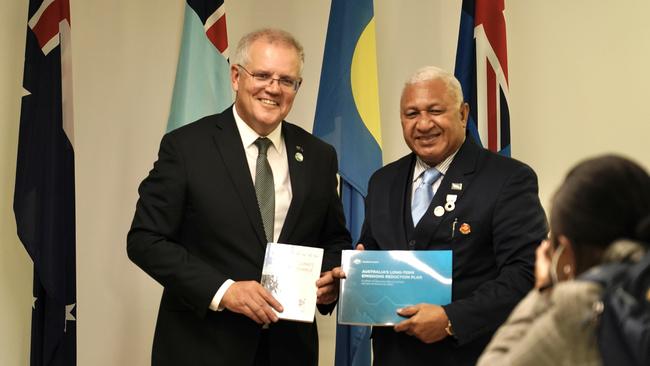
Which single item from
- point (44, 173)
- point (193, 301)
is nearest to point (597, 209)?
point (193, 301)

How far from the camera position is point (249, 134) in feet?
11.0

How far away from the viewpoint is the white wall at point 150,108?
4.79m

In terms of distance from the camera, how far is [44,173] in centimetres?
436

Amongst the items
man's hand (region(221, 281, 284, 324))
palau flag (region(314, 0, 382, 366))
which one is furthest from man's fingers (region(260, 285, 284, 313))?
palau flag (region(314, 0, 382, 366))

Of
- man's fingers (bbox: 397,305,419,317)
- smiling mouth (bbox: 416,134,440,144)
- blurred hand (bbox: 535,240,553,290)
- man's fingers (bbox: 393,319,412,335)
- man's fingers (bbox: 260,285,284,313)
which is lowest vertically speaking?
man's fingers (bbox: 393,319,412,335)

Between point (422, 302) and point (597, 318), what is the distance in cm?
144

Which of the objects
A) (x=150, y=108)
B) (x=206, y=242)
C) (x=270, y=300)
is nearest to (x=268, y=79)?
(x=206, y=242)

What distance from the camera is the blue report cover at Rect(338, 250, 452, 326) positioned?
2.92 m

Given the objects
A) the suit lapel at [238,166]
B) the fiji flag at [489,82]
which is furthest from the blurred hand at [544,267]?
the fiji flag at [489,82]

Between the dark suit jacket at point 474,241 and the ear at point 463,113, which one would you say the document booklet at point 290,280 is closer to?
the dark suit jacket at point 474,241

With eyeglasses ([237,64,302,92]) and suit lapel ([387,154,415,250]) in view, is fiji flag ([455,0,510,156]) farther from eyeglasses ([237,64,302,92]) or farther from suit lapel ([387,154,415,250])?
eyeglasses ([237,64,302,92])

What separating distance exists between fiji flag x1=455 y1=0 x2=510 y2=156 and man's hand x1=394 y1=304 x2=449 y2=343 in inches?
73.4

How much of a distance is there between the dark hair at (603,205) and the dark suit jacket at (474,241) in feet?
4.22

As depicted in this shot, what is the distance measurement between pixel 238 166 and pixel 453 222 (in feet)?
2.78
